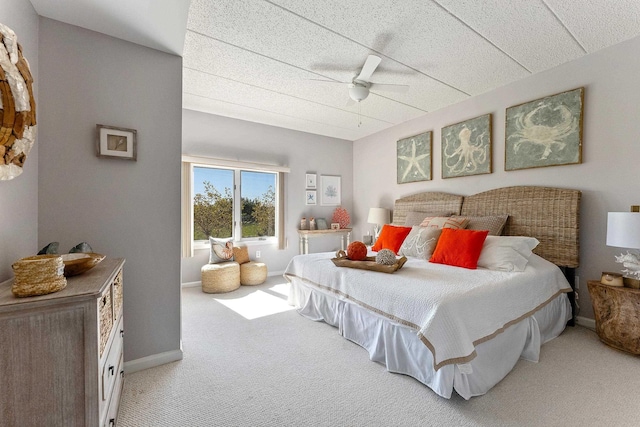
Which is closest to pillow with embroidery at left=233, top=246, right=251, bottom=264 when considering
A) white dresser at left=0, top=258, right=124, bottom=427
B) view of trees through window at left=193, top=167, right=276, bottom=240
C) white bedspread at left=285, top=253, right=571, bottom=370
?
view of trees through window at left=193, top=167, right=276, bottom=240

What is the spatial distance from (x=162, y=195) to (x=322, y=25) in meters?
1.82

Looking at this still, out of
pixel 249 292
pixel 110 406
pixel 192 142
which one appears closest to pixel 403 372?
pixel 110 406

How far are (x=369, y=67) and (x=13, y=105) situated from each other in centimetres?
235

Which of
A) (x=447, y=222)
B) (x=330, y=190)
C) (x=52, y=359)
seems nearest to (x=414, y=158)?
(x=447, y=222)

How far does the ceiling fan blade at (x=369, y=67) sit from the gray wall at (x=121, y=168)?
1.57 m

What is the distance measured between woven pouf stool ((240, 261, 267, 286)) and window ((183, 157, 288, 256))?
1.88 ft

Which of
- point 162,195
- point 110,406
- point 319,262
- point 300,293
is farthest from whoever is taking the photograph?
point 300,293

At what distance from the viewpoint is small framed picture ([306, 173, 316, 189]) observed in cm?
494

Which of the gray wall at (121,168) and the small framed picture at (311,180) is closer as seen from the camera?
the gray wall at (121,168)

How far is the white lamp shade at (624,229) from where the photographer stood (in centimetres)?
194

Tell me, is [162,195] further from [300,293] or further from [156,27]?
[300,293]

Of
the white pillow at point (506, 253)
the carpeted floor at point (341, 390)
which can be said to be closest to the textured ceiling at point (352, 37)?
the white pillow at point (506, 253)

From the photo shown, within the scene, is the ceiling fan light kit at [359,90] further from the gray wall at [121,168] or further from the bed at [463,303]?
the bed at [463,303]

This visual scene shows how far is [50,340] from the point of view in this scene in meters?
0.91
